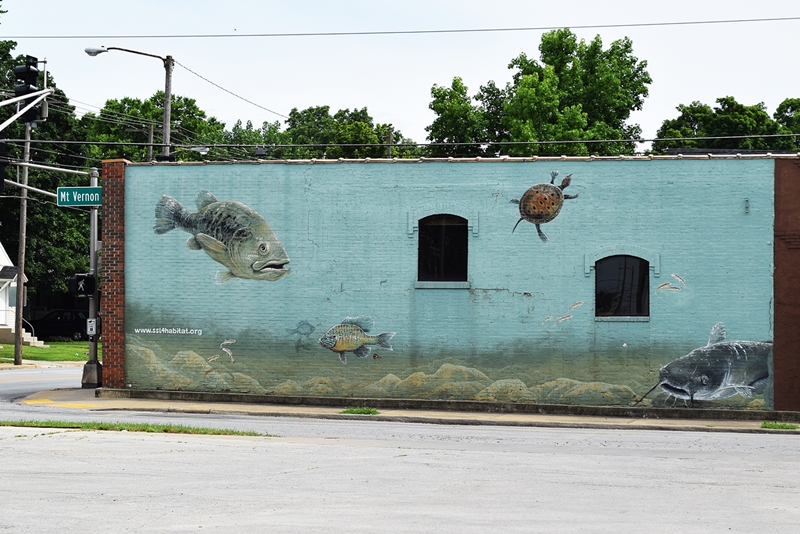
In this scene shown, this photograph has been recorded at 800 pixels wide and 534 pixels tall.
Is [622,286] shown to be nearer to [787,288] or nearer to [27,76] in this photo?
[787,288]

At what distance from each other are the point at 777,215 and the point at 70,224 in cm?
4348

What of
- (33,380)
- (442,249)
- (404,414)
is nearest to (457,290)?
(442,249)

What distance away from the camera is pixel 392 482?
10906 millimetres

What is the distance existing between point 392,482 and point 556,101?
3812 centimetres

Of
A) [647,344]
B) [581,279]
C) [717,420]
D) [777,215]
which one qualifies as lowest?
[717,420]

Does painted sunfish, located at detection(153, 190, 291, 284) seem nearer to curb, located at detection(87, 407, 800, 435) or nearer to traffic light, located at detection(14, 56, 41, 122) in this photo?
curb, located at detection(87, 407, 800, 435)

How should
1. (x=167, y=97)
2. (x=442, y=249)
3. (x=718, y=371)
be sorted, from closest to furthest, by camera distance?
(x=718, y=371)
(x=442, y=249)
(x=167, y=97)

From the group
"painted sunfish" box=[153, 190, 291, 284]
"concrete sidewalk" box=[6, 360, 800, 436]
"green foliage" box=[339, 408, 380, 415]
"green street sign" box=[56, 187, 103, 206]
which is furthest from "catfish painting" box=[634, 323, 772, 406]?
"green street sign" box=[56, 187, 103, 206]

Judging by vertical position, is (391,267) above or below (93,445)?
above

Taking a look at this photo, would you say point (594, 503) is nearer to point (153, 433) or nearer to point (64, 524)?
point (64, 524)

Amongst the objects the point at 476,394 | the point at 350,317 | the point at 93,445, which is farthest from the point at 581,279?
the point at 93,445

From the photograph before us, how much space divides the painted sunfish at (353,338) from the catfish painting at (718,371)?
610 centimetres

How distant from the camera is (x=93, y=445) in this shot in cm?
1388

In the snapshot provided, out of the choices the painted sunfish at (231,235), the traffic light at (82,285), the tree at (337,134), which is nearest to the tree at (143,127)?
the tree at (337,134)
